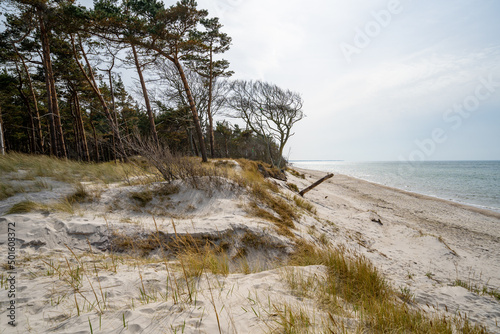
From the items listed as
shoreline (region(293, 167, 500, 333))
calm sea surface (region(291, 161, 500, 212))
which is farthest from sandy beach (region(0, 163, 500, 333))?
calm sea surface (region(291, 161, 500, 212))

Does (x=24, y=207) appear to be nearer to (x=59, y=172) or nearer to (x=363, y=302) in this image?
(x=59, y=172)

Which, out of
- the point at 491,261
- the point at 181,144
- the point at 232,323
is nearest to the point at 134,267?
the point at 232,323

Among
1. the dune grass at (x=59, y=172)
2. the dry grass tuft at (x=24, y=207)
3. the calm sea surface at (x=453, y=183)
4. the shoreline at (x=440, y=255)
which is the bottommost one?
the calm sea surface at (x=453, y=183)

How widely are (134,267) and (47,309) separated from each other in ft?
3.27

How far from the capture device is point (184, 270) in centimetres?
197

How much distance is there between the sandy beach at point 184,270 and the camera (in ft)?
5.55

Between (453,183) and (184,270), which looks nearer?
(184,270)

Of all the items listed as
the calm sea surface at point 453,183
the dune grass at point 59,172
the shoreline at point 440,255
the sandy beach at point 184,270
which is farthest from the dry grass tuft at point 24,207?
the calm sea surface at point 453,183

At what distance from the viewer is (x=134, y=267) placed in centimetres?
272

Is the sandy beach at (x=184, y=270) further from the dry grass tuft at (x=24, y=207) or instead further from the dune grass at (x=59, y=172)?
the dune grass at (x=59, y=172)

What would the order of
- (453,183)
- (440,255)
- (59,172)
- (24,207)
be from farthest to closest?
(453,183), (59,172), (440,255), (24,207)

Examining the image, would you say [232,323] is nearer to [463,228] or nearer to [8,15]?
[463,228]

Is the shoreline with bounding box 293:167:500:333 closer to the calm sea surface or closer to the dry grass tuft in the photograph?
the calm sea surface

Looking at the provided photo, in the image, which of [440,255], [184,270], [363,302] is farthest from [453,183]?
[184,270]
